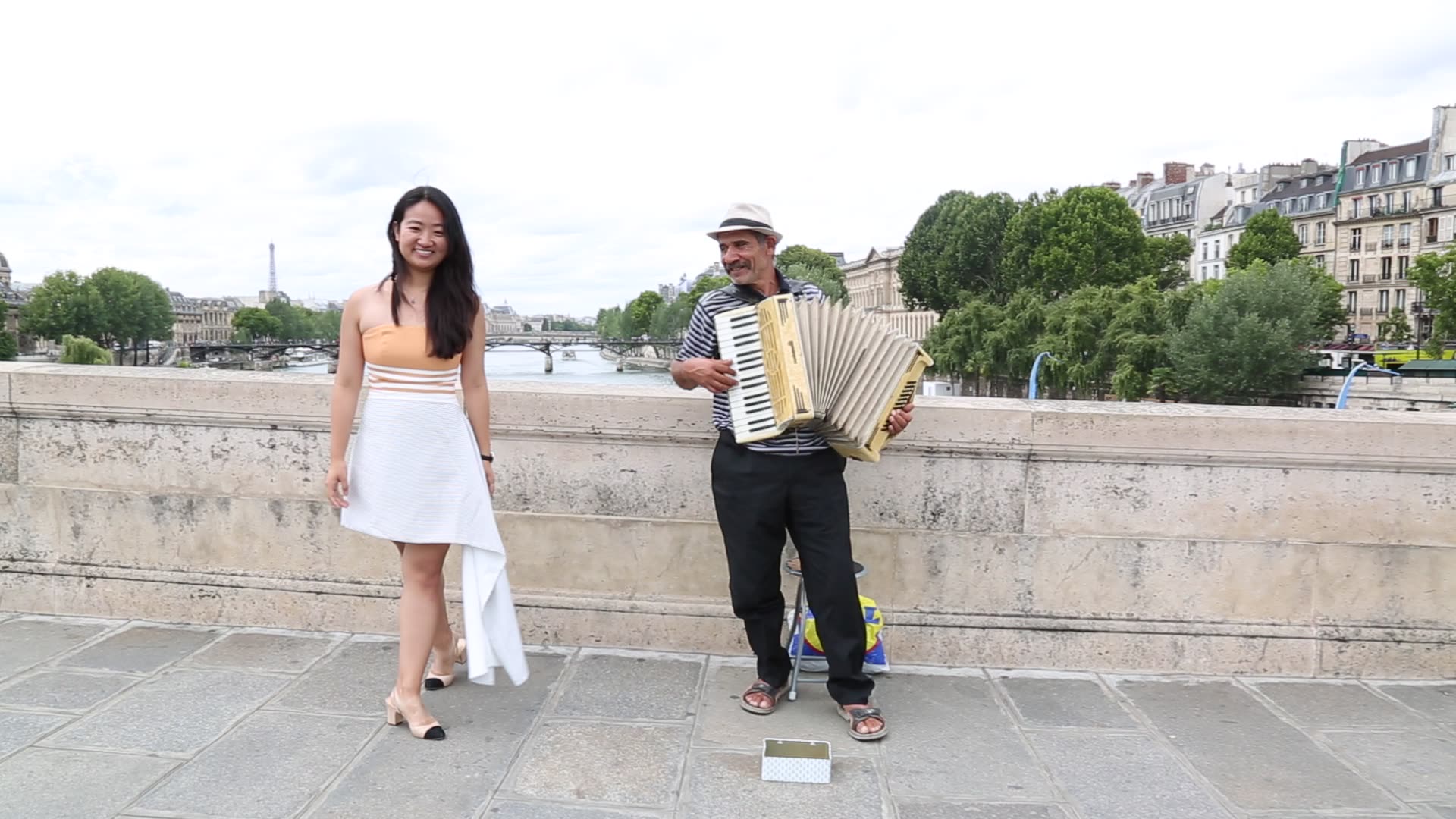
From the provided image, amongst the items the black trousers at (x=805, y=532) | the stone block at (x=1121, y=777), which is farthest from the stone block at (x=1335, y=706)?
the black trousers at (x=805, y=532)

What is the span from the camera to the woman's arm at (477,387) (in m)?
3.55

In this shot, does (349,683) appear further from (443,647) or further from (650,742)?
(650,742)

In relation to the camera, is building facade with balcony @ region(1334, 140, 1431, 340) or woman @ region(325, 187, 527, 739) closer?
woman @ region(325, 187, 527, 739)

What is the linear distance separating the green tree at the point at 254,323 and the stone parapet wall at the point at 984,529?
6933 inches

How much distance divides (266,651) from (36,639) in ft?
3.48

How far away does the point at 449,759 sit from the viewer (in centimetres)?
337

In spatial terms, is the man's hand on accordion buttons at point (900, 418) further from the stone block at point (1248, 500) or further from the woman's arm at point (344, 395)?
the woman's arm at point (344, 395)

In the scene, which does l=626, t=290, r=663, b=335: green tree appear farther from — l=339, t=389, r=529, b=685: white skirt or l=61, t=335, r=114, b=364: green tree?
l=339, t=389, r=529, b=685: white skirt

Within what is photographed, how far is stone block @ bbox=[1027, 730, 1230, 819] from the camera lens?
3090 millimetres

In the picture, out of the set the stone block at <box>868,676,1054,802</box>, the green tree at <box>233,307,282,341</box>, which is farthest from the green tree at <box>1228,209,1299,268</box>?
the green tree at <box>233,307,282,341</box>

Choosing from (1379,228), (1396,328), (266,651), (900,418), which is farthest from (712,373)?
(1379,228)

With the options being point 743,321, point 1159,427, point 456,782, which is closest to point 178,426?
point 456,782

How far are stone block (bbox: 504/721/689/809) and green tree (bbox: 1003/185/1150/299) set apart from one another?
64.0 m

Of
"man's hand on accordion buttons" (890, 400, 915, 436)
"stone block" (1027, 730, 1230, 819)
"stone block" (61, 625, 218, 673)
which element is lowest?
"stone block" (1027, 730, 1230, 819)
